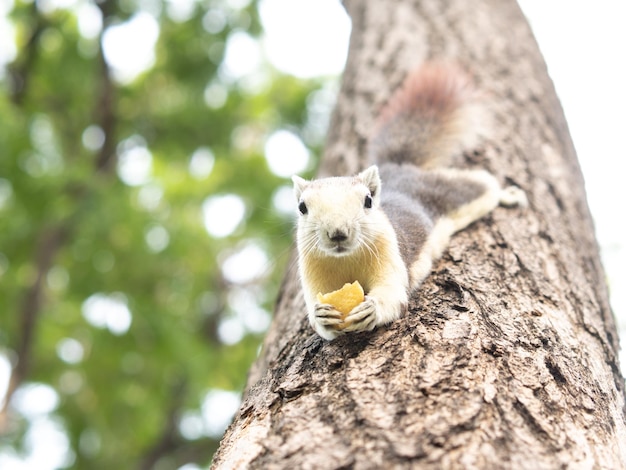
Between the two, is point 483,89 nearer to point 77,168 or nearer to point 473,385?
point 473,385

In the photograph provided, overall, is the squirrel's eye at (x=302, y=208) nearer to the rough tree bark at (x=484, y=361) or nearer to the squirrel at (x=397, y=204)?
the squirrel at (x=397, y=204)

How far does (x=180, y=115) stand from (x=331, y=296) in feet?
16.5

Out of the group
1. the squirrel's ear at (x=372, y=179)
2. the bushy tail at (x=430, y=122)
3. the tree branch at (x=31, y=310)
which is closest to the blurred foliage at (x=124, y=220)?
the tree branch at (x=31, y=310)

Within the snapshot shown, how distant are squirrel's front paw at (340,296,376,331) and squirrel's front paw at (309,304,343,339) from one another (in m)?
0.03

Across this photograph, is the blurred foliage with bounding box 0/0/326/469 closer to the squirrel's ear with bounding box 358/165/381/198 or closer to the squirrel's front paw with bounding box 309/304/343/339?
the squirrel's ear with bounding box 358/165/381/198

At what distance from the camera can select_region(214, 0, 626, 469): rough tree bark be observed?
4.86ft

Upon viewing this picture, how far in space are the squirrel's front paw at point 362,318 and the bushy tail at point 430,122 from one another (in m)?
1.59

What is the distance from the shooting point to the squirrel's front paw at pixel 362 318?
2.05m

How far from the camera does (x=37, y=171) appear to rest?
5.46m

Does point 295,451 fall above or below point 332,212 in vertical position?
below

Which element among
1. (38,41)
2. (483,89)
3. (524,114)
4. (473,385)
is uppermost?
(38,41)

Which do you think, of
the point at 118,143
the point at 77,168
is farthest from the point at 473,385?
the point at 118,143

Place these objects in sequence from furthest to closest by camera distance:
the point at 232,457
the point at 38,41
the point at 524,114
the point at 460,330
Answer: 1. the point at 38,41
2. the point at 524,114
3. the point at 460,330
4. the point at 232,457

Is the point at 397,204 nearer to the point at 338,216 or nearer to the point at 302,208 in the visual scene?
the point at 302,208
